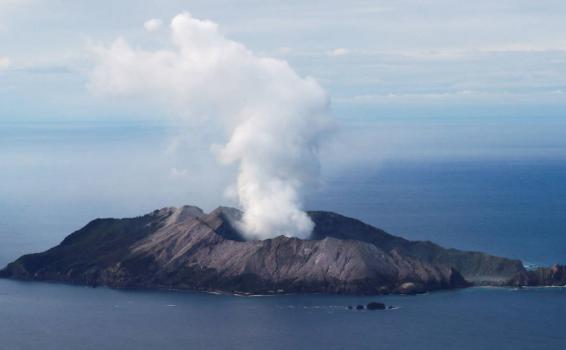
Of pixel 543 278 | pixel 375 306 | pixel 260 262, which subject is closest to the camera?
pixel 375 306

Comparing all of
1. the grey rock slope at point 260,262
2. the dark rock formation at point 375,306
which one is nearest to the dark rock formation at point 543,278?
the grey rock slope at point 260,262

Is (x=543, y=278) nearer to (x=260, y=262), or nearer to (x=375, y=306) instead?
(x=375, y=306)

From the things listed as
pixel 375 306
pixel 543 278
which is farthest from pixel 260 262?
pixel 543 278

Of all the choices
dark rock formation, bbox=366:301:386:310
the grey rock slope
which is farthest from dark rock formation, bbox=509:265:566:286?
dark rock formation, bbox=366:301:386:310

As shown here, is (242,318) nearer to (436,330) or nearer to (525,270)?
(436,330)

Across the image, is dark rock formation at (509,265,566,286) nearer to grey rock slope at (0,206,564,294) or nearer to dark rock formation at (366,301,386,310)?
grey rock slope at (0,206,564,294)

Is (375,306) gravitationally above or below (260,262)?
below

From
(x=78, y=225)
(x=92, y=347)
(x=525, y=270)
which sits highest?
(x=78, y=225)

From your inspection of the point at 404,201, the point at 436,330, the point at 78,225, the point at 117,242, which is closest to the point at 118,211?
the point at 78,225

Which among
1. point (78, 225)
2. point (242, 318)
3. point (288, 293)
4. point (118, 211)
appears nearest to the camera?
point (242, 318)
